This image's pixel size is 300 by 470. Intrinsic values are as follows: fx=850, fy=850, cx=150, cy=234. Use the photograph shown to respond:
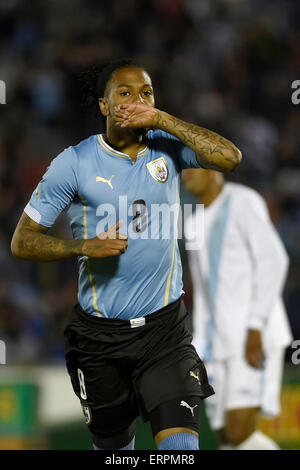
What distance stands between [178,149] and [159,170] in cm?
18

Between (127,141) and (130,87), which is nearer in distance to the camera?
(130,87)

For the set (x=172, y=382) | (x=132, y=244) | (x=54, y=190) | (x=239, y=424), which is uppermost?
(x=54, y=190)

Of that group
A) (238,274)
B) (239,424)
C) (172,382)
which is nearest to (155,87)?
(238,274)

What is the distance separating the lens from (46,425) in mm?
6277

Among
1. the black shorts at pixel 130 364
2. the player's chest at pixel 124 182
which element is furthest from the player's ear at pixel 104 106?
the black shorts at pixel 130 364

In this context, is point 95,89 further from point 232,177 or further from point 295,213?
→ point 295,213

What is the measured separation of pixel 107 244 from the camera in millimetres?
3451

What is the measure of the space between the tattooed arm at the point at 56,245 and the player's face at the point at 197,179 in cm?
223

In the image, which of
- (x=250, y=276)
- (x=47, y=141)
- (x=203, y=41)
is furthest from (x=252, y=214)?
(x=203, y=41)

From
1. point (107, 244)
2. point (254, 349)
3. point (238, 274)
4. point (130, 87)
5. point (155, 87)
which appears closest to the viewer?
point (107, 244)

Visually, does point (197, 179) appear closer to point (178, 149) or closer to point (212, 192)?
point (212, 192)

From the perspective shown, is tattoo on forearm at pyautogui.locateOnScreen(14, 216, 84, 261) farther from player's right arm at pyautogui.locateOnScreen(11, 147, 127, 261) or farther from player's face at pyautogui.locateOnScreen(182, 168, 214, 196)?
player's face at pyautogui.locateOnScreen(182, 168, 214, 196)

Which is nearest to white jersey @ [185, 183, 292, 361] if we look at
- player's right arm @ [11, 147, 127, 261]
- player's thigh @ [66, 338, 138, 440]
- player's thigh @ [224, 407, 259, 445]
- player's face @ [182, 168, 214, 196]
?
player's face @ [182, 168, 214, 196]

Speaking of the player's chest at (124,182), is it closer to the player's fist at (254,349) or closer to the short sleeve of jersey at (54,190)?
the short sleeve of jersey at (54,190)
